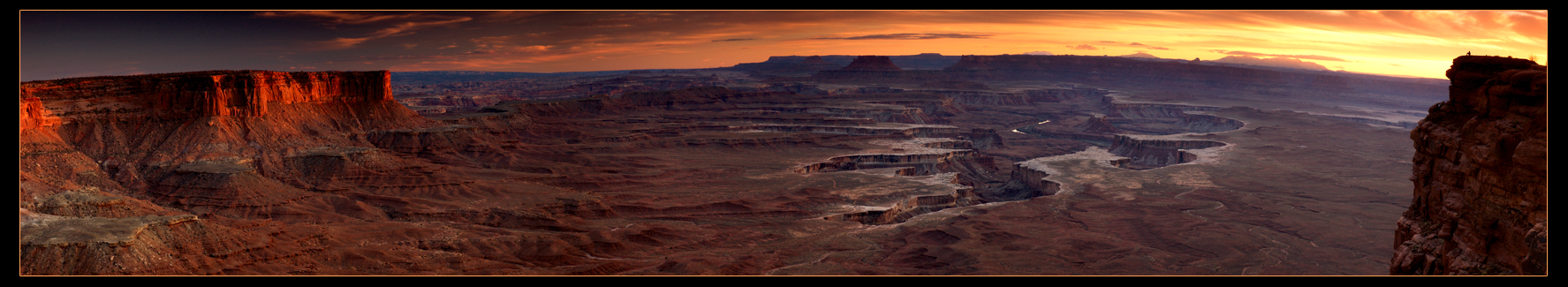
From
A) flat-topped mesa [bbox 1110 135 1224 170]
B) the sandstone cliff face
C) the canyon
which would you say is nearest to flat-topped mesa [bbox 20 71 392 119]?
the canyon

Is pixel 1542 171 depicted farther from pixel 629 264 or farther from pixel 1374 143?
pixel 1374 143

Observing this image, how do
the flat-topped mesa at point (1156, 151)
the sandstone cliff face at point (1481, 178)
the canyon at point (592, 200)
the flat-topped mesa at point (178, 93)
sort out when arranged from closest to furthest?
the sandstone cliff face at point (1481, 178) < the canyon at point (592, 200) < the flat-topped mesa at point (178, 93) < the flat-topped mesa at point (1156, 151)

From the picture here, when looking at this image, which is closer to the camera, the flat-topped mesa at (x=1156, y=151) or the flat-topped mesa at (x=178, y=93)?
the flat-topped mesa at (x=178, y=93)

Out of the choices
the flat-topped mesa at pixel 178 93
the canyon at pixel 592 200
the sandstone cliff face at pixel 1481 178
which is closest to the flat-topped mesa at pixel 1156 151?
the canyon at pixel 592 200

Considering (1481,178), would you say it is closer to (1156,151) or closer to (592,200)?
(592,200)

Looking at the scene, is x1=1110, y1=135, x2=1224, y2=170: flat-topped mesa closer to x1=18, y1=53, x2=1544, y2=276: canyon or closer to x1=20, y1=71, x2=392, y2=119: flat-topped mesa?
x1=18, y1=53, x2=1544, y2=276: canyon

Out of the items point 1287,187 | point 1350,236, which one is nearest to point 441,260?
point 1350,236

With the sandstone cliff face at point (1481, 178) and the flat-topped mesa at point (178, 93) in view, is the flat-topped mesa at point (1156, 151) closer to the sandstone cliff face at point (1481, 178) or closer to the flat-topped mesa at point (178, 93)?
the sandstone cliff face at point (1481, 178)
